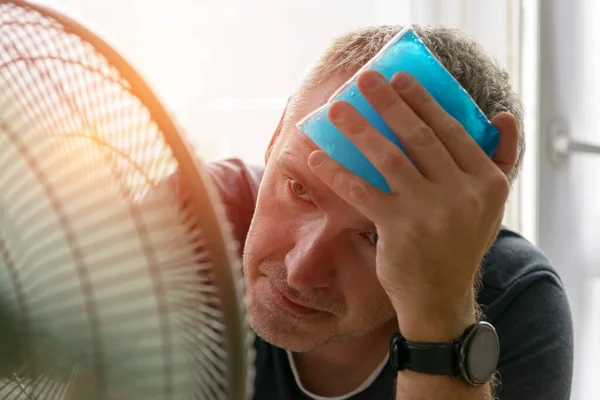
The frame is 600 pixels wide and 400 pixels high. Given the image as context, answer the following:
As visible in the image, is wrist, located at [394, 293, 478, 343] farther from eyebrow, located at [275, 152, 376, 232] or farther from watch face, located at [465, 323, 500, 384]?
eyebrow, located at [275, 152, 376, 232]

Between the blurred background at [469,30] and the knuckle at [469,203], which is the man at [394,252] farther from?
→ the blurred background at [469,30]

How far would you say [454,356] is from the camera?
71 centimetres

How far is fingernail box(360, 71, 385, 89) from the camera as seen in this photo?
21.5 inches

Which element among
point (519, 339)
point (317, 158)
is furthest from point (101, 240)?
point (519, 339)

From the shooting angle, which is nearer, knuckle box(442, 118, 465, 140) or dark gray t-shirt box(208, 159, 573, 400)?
knuckle box(442, 118, 465, 140)

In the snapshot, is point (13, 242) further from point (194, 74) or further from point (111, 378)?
point (194, 74)

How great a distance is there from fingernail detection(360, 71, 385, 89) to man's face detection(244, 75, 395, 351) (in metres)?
0.26

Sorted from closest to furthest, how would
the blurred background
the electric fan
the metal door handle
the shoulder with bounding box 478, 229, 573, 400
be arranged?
the electric fan < the shoulder with bounding box 478, 229, 573, 400 < the blurred background < the metal door handle

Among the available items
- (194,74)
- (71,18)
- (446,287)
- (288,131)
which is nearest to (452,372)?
(446,287)

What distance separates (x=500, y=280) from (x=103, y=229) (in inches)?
28.6

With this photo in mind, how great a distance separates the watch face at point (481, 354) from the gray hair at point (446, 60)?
266 millimetres

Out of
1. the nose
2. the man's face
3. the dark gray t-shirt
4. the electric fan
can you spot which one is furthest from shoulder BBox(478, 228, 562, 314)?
the electric fan

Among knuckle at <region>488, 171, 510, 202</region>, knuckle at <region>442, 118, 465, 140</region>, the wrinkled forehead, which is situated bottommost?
knuckle at <region>488, 171, 510, 202</region>

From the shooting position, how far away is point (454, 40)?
92cm
